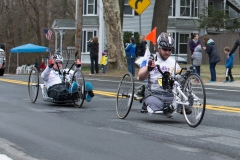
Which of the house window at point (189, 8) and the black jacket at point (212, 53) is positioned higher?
the house window at point (189, 8)

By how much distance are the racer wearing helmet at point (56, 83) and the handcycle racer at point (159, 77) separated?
2504 millimetres

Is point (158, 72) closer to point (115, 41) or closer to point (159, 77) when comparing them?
point (159, 77)

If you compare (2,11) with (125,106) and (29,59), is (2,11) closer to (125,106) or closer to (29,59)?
(29,59)

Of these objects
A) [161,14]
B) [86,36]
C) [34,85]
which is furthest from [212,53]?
[86,36]

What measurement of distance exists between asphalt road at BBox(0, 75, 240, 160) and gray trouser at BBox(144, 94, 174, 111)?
31 centimetres

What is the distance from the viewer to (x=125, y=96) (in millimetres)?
11266

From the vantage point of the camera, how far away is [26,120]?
11.5 metres

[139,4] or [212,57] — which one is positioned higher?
[139,4]

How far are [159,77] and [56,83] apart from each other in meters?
3.75

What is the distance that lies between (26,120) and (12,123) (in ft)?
1.49

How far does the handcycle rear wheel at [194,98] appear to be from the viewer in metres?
9.88

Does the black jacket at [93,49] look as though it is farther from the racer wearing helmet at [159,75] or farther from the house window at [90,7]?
the house window at [90,7]

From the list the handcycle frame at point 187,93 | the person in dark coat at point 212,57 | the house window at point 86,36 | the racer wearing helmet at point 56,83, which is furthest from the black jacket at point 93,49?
the house window at point 86,36

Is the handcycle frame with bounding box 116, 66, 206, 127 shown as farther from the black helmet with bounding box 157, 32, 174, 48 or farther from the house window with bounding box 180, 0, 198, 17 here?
the house window with bounding box 180, 0, 198, 17
